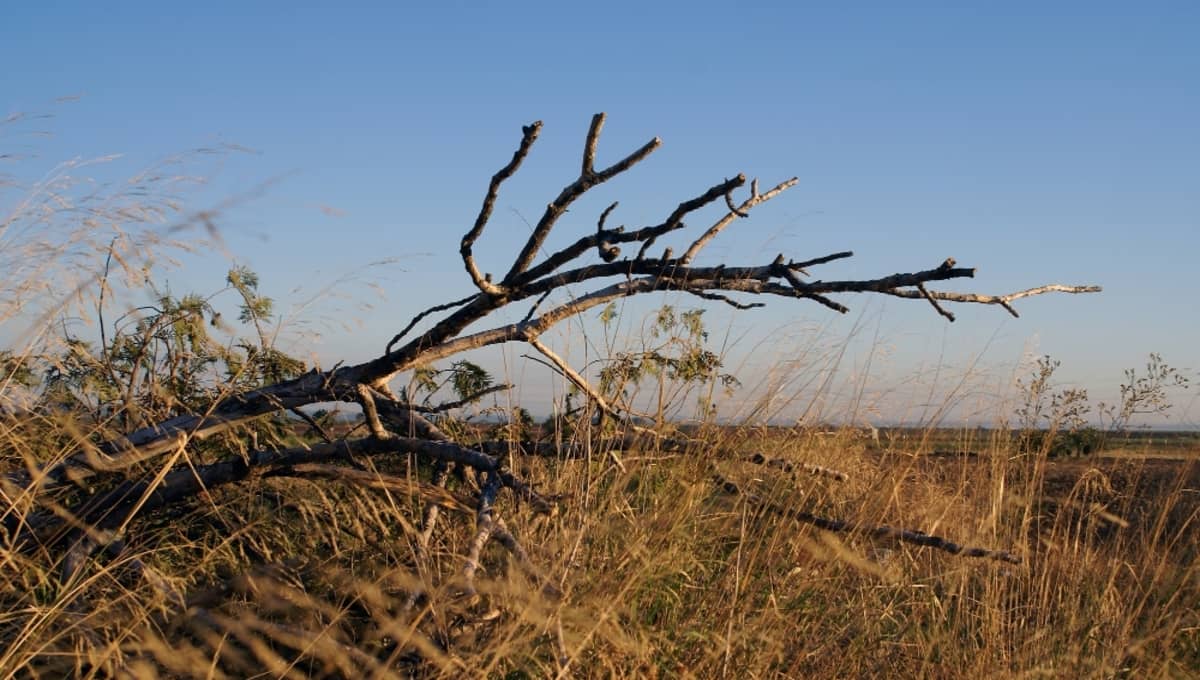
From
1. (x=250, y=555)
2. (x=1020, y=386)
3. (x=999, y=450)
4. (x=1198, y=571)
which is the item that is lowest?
(x=250, y=555)

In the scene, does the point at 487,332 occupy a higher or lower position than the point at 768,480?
higher

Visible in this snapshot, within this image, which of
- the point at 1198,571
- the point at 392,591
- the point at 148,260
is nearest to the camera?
the point at 392,591

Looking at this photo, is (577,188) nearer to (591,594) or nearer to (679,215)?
(679,215)

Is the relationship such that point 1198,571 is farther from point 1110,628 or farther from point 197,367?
point 197,367

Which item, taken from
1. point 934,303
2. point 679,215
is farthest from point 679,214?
point 934,303

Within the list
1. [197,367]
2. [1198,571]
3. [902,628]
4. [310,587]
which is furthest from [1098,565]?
[197,367]

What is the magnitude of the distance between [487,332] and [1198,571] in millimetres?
2822

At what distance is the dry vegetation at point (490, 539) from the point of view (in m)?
2.53

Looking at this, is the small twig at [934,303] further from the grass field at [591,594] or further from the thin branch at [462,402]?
the thin branch at [462,402]

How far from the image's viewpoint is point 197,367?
13.1 ft

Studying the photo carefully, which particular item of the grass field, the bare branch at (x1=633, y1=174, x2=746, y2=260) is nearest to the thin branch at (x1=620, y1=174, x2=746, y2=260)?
the bare branch at (x1=633, y1=174, x2=746, y2=260)

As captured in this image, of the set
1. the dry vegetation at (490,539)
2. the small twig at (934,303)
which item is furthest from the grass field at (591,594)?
the small twig at (934,303)

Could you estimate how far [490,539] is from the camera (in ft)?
9.68

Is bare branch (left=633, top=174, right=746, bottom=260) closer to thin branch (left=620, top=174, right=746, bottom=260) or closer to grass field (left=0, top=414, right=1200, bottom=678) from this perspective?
thin branch (left=620, top=174, right=746, bottom=260)
